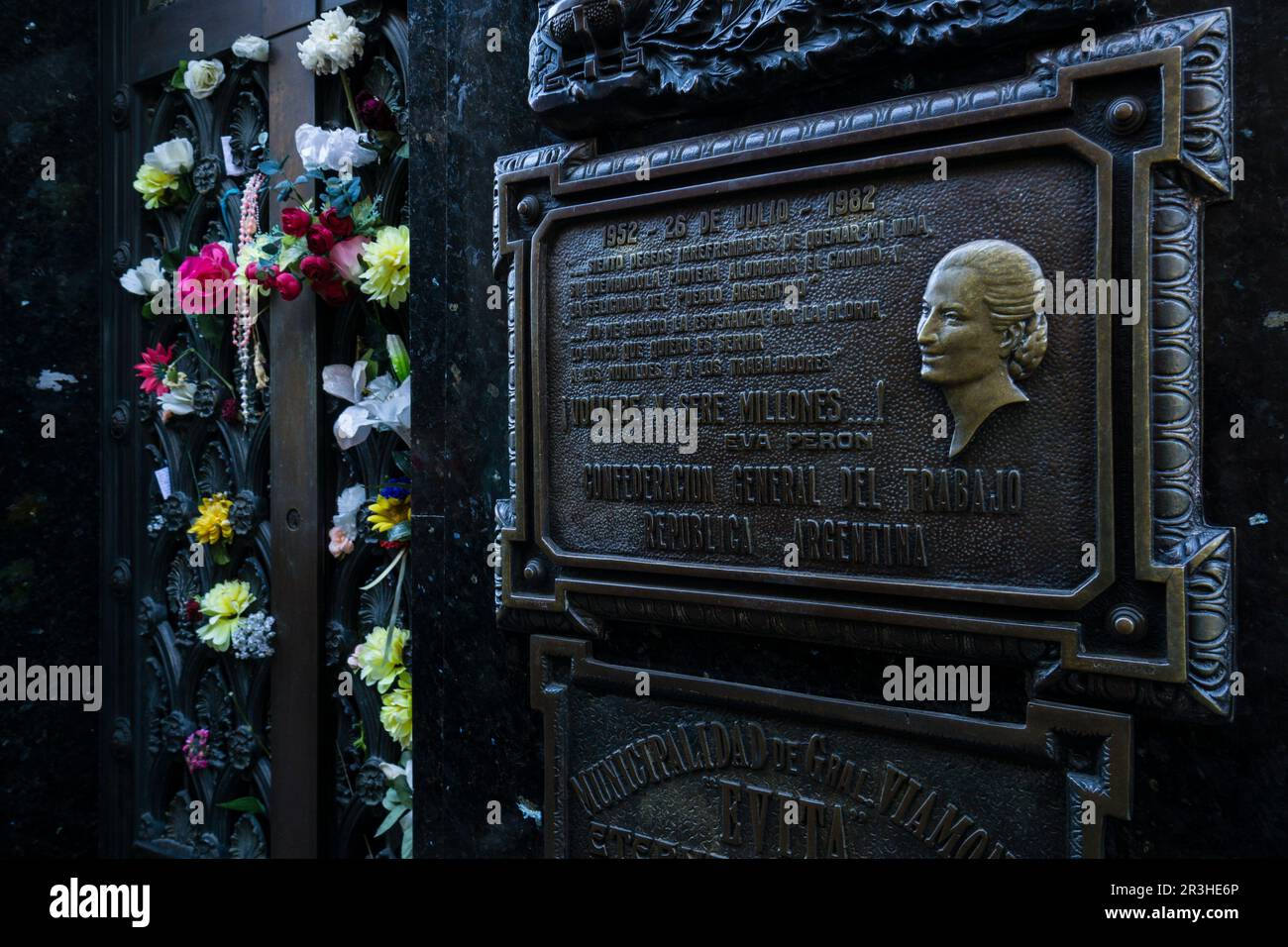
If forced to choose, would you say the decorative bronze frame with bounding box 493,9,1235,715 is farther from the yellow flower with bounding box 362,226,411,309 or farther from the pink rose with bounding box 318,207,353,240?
the pink rose with bounding box 318,207,353,240

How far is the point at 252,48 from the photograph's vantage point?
318 cm

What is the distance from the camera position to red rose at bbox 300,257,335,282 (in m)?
2.90

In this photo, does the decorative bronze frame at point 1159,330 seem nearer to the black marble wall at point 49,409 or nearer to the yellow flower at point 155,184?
the yellow flower at point 155,184

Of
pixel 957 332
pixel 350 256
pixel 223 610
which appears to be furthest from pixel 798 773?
pixel 223 610

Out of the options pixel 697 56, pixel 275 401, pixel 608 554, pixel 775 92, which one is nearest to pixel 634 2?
pixel 697 56

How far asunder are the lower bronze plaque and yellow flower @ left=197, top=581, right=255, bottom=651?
1.42m

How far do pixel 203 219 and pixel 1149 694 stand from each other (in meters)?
3.26

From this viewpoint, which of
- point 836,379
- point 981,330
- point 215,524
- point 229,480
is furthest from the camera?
point 229,480

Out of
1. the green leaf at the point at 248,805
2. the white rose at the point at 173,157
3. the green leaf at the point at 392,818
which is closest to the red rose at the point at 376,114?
the white rose at the point at 173,157

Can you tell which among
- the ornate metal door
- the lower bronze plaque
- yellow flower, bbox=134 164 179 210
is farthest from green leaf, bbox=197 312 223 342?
the lower bronze plaque

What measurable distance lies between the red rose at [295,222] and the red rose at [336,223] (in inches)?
2.0

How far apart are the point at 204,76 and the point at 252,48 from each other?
0.28 meters

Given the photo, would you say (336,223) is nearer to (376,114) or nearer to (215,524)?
(376,114)

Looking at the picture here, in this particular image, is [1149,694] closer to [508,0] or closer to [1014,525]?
[1014,525]
